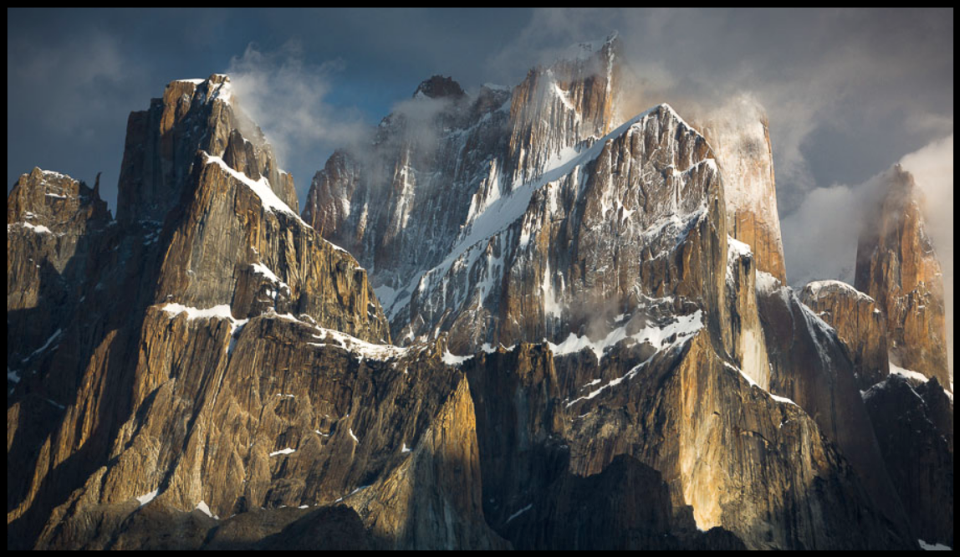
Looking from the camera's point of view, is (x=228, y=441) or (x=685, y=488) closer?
(x=228, y=441)

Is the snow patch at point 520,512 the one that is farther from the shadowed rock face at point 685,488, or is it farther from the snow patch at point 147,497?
the snow patch at point 147,497

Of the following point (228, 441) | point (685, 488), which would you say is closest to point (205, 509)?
point (228, 441)

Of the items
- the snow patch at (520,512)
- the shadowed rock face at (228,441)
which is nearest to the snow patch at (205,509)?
the shadowed rock face at (228,441)

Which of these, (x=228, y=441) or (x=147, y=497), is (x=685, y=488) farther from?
(x=147, y=497)

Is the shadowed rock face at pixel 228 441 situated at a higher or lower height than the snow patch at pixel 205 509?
higher

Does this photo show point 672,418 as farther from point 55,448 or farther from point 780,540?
point 55,448

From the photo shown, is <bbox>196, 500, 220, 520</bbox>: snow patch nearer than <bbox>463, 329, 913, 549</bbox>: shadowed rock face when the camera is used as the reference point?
Yes

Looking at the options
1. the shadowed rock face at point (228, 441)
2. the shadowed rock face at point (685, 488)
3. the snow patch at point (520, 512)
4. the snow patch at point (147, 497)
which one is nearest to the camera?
the shadowed rock face at point (228, 441)

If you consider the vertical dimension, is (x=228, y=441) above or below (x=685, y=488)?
above

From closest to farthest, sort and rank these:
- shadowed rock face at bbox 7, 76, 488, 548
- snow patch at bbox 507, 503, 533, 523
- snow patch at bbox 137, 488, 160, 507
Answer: shadowed rock face at bbox 7, 76, 488, 548 → snow patch at bbox 137, 488, 160, 507 → snow patch at bbox 507, 503, 533, 523

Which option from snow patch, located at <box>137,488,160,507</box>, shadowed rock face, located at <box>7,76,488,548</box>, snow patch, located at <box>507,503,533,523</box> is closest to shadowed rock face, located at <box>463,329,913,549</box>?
snow patch, located at <box>507,503,533,523</box>

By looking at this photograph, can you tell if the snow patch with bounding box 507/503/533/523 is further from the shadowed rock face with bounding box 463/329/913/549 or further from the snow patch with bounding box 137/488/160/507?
the snow patch with bounding box 137/488/160/507
